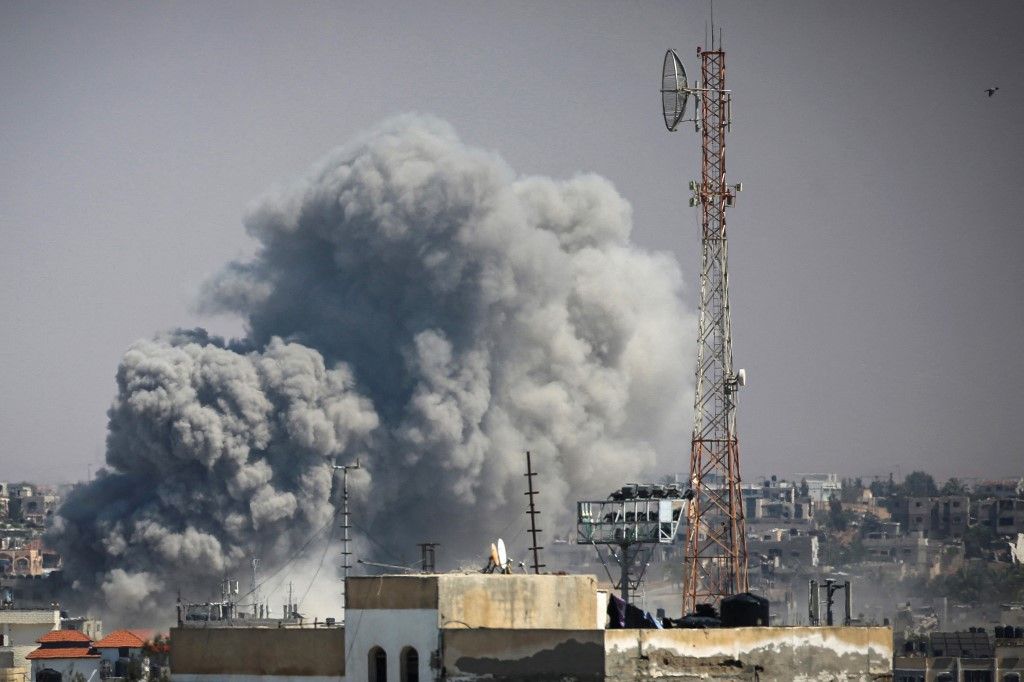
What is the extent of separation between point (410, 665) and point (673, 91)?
123 feet

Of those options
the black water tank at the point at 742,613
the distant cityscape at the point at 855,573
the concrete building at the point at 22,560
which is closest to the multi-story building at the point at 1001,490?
the distant cityscape at the point at 855,573

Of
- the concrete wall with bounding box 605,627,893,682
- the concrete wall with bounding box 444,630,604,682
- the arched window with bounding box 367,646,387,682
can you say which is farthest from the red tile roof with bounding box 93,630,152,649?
the concrete wall with bounding box 444,630,604,682

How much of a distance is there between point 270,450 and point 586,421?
15.8 meters

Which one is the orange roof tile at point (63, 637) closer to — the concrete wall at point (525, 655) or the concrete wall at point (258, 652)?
the concrete wall at point (258, 652)

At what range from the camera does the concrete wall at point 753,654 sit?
34062 millimetres

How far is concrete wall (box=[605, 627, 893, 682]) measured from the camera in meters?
34.1

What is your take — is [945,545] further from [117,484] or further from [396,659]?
[396,659]

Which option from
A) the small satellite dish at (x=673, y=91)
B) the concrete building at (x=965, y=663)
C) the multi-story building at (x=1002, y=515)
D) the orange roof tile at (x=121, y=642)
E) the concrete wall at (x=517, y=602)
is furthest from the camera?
the multi-story building at (x=1002, y=515)

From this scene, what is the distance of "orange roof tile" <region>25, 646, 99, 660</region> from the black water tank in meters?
43.8

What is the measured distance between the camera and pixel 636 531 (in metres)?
53.7

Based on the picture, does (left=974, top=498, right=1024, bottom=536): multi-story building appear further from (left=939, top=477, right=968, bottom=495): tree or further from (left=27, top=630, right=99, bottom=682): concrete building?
(left=27, top=630, right=99, bottom=682): concrete building

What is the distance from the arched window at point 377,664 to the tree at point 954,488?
490 ft

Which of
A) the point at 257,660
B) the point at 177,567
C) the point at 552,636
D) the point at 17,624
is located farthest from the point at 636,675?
the point at 177,567

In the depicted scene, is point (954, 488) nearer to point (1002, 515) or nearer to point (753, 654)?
point (1002, 515)
